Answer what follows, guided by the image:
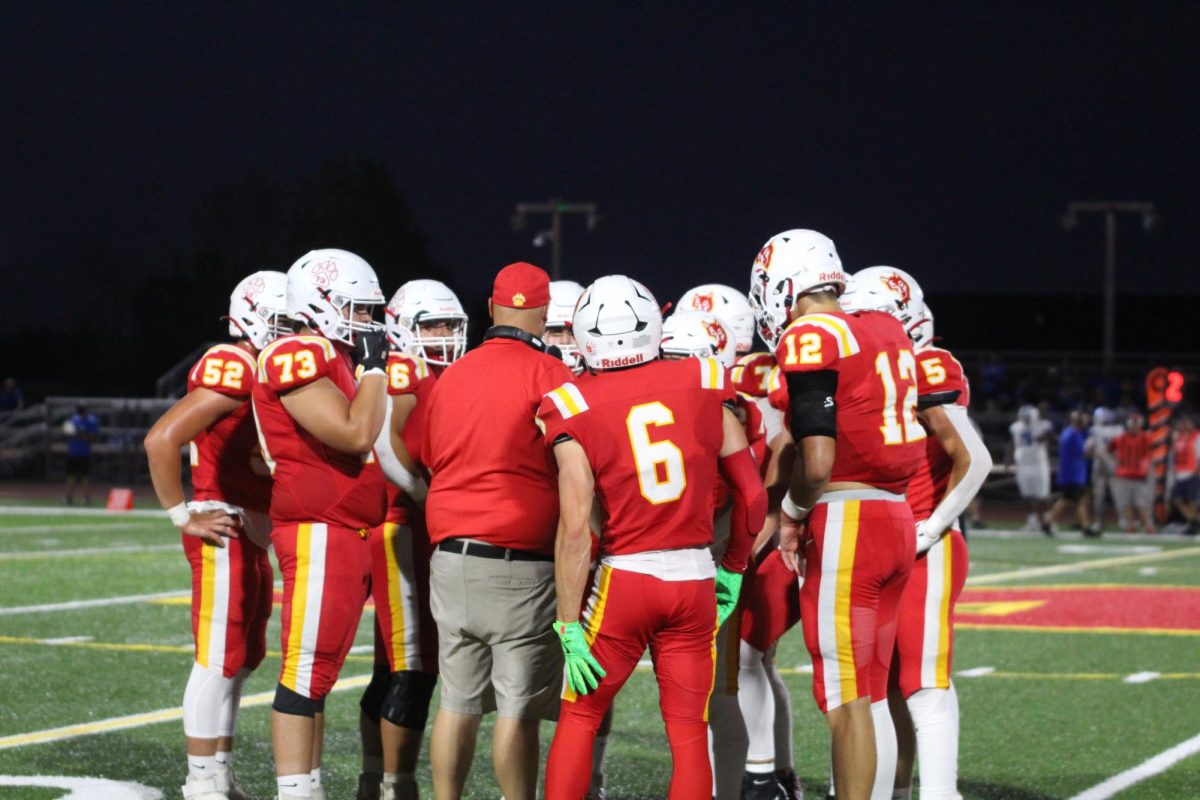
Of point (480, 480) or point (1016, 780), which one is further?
point (1016, 780)

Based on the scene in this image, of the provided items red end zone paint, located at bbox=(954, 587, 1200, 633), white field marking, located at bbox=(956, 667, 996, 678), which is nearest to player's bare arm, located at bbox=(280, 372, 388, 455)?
white field marking, located at bbox=(956, 667, 996, 678)

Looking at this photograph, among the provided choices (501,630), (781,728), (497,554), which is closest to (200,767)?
(501,630)

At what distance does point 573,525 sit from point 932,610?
1.50m

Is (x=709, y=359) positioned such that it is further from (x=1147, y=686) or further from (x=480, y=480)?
(x=1147, y=686)

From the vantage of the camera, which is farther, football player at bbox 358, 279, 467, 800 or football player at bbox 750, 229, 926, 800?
football player at bbox 358, 279, 467, 800

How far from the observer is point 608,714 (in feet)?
19.9

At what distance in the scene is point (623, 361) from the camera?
4.83 m

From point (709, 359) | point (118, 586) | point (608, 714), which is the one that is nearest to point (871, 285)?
point (709, 359)

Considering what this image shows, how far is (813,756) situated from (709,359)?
2904mm

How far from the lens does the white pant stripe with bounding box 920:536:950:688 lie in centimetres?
543

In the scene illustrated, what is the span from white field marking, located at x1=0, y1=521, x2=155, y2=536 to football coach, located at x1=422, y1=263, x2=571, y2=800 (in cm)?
1426

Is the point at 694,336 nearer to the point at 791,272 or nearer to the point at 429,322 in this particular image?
the point at 791,272

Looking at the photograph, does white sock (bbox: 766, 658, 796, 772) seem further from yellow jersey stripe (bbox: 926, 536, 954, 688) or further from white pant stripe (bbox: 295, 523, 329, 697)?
white pant stripe (bbox: 295, 523, 329, 697)

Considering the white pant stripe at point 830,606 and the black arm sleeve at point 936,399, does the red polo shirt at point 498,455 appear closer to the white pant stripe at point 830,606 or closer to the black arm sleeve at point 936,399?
the white pant stripe at point 830,606
